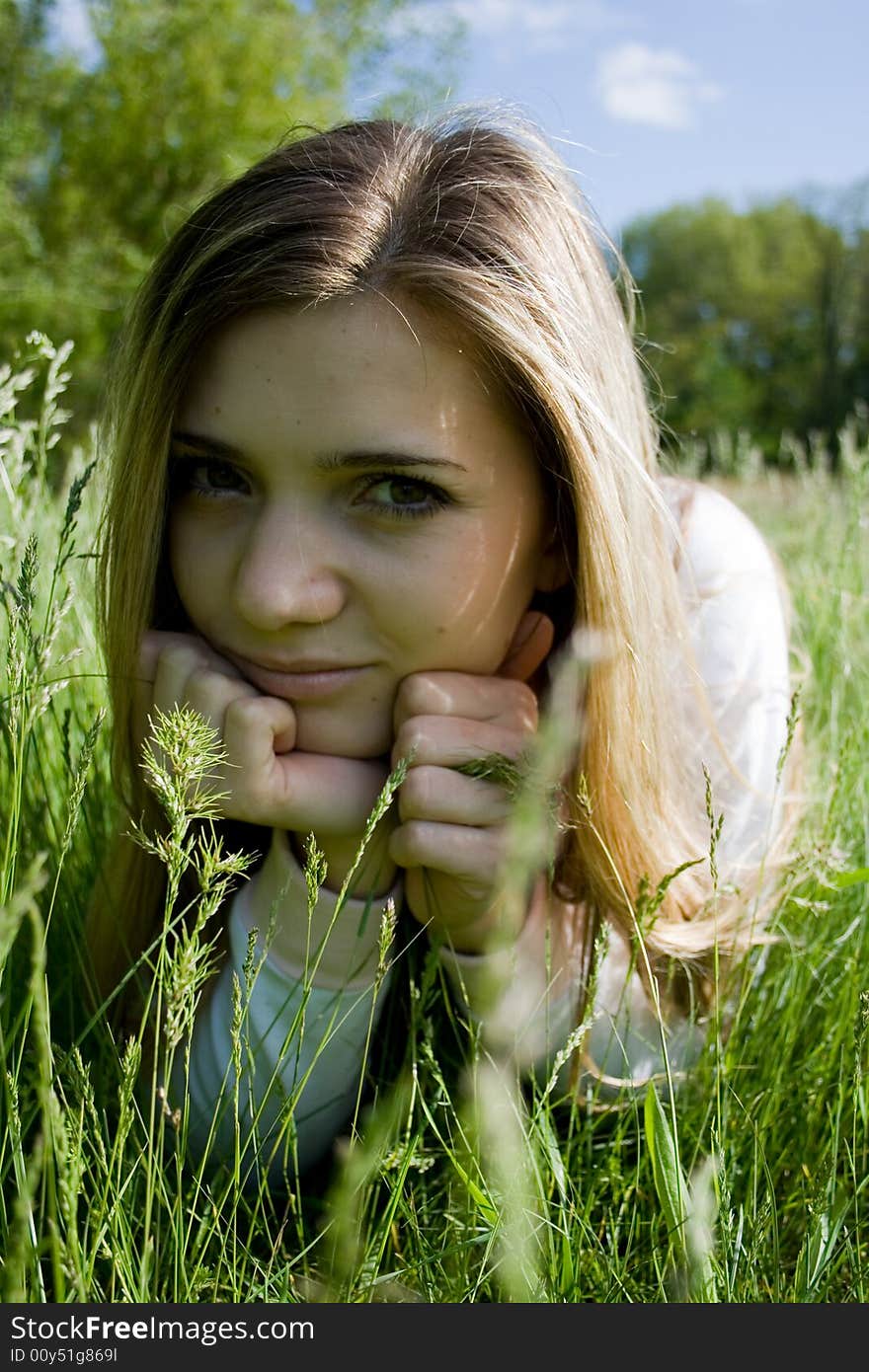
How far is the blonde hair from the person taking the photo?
5.10 feet

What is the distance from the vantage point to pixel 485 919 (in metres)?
1.58

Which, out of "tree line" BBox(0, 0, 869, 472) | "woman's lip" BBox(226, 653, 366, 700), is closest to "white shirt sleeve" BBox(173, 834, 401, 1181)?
"woman's lip" BBox(226, 653, 366, 700)

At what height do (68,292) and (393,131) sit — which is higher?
(68,292)

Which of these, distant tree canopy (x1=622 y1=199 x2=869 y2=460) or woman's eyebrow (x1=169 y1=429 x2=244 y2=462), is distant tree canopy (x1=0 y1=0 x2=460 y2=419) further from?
distant tree canopy (x1=622 y1=199 x2=869 y2=460)

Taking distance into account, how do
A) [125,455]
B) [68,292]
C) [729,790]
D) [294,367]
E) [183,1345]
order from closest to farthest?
[183,1345] < [294,367] < [125,455] < [729,790] < [68,292]

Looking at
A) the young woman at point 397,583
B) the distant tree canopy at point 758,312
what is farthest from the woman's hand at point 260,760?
the distant tree canopy at point 758,312

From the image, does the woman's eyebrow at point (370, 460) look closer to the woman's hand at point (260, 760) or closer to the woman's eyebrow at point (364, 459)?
the woman's eyebrow at point (364, 459)

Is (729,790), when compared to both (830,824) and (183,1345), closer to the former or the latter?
(830,824)

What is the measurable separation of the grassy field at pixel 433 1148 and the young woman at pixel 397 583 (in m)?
0.11

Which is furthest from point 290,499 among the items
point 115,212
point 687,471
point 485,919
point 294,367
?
point 115,212

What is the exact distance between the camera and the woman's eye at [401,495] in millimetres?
1559

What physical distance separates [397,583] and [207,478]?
14.8 inches

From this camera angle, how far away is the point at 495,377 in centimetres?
158

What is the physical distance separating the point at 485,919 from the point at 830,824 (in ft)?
2.54
